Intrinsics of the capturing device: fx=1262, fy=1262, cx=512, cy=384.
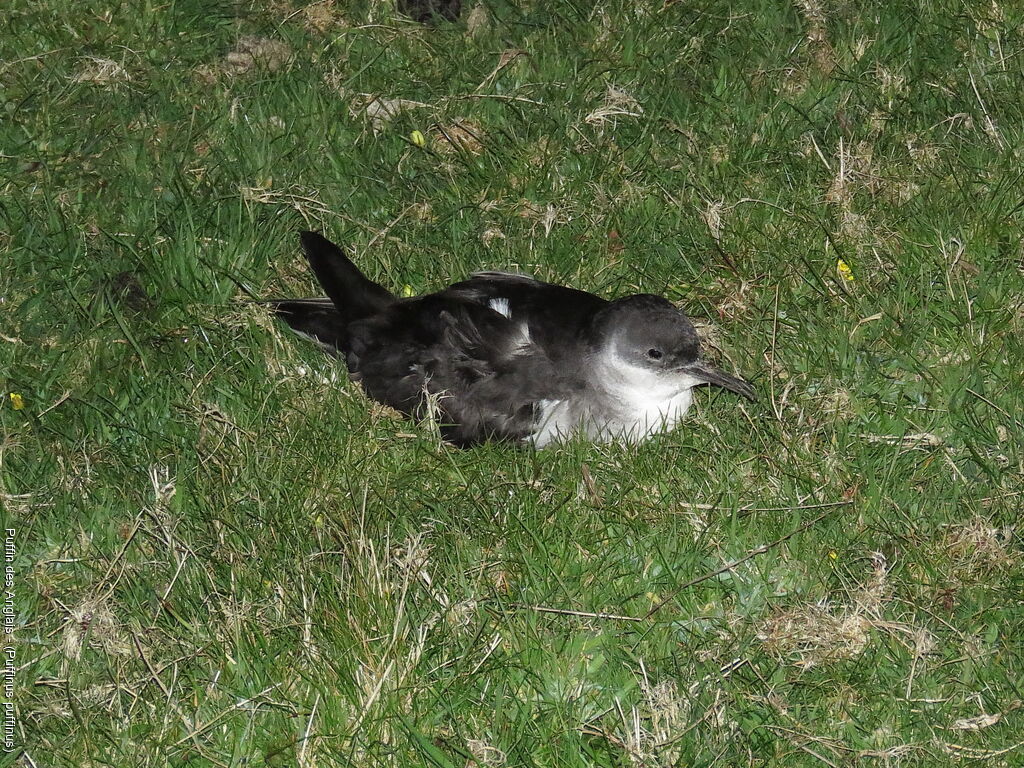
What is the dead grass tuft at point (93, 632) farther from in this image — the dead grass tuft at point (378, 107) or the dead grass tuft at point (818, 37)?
the dead grass tuft at point (818, 37)

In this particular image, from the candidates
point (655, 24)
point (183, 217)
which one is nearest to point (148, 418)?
point (183, 217)

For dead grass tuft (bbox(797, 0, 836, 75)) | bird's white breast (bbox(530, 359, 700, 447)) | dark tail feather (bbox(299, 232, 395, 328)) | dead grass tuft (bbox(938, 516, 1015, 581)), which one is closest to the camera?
dead grass tuft (bbox(938, 516, 1015, 581))

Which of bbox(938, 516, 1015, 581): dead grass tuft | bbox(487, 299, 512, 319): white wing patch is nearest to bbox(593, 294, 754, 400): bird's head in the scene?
bbox(487, 299, 512, 319): white wing patch

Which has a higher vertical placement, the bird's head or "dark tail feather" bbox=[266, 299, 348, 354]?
the bird's head

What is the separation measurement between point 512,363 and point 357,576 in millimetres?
1484

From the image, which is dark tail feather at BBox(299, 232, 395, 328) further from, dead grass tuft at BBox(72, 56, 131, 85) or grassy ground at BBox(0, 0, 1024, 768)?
dead grass tuft at BBox(72, 56, 131, 85)

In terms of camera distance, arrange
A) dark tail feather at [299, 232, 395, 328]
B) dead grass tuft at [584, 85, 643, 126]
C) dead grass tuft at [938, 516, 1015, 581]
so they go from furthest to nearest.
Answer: dead grass tuft at [584, 85, 643, 126] → dark tail feather at [299, 232, 395, 328] → dead grass tuft at [938, 516, 1015, 581]

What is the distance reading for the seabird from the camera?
208 inches

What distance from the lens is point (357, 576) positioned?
4258 mm

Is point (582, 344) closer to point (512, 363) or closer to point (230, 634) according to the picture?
point (512, 363)

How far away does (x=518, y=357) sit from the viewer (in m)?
5.46

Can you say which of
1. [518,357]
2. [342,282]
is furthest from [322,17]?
[518,357]

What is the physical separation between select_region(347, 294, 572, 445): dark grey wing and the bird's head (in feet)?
0.94

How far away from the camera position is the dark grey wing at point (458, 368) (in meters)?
5.29
